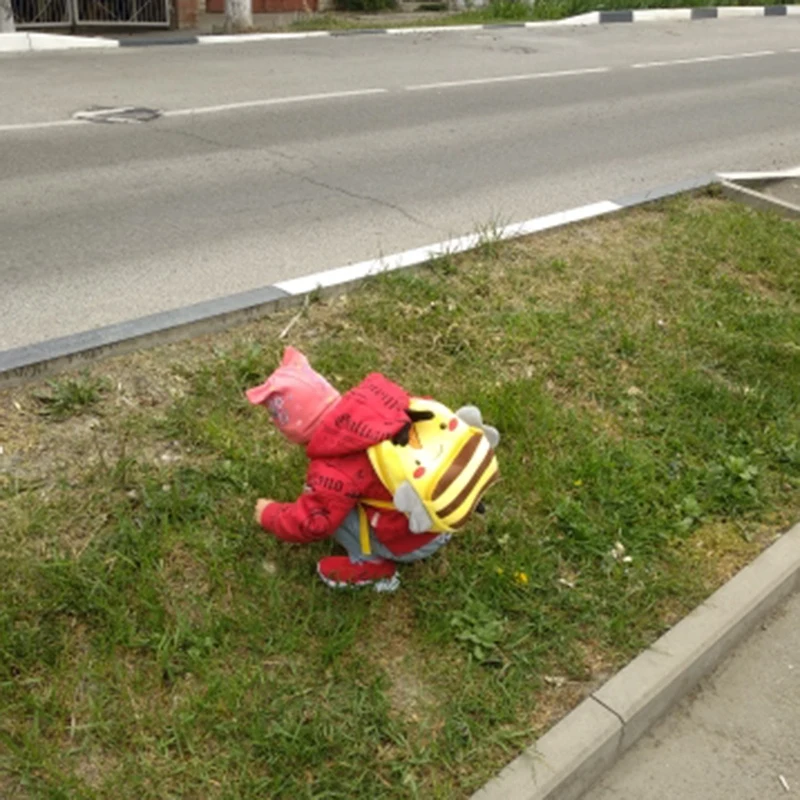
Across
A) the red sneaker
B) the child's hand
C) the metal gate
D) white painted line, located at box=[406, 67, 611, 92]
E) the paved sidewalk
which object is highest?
the metal gate

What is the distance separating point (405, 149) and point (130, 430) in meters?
5.79

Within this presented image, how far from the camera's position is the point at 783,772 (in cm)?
320

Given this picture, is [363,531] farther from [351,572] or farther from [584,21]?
[584,21]

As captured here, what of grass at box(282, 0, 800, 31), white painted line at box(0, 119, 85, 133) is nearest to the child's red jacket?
white painted line at box(0, 119, 85, 133)

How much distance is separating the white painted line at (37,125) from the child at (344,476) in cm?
698

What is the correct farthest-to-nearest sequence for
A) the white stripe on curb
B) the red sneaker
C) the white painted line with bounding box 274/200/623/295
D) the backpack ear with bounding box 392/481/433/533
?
the white stripe on curb → the white painted line with bounding box 274/200/623/295 → the red sneaker → the backpack ear with bounding box 392/481/433/533

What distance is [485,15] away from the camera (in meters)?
20.1

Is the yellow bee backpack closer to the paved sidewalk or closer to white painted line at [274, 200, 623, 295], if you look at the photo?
the paved sidewalk

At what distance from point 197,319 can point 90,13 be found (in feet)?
47.9

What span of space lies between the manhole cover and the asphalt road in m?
0.20

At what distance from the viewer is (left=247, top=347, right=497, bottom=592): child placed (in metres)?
3.13

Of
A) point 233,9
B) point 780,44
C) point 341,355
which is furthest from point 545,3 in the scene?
point 341,355

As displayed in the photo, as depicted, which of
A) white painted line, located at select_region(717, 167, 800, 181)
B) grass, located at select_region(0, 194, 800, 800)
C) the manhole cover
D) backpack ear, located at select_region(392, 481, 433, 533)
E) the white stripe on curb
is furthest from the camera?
the white stripe on curb

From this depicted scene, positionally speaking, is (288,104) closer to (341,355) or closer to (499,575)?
(341,355)
